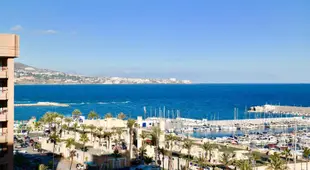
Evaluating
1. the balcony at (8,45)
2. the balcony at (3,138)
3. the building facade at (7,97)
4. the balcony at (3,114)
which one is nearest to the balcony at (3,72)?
the building facade at (7,97)

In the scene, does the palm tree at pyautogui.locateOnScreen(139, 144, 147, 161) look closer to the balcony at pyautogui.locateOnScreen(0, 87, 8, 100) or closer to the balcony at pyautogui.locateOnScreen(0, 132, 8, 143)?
the balcony at pyautogui.locateOnScreen(0, 132, 8, 143)

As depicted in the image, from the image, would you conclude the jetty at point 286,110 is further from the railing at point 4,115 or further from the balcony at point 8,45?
the balcony at point 8,45

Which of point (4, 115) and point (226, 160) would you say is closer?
point (4, 115)

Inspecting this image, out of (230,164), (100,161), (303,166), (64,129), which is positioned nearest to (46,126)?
(64,129)

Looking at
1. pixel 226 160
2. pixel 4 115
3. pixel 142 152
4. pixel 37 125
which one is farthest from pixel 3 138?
pixel 37 125

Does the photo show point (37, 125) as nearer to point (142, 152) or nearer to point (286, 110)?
point (142, 152)

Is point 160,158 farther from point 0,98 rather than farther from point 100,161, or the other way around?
point 0,98

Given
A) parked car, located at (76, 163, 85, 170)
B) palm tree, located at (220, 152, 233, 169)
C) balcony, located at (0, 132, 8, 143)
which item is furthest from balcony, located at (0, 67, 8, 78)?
palm tree, located at (220, 152, 233, 169)

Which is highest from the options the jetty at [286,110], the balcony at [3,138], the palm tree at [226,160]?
the balcony at [3,138]
